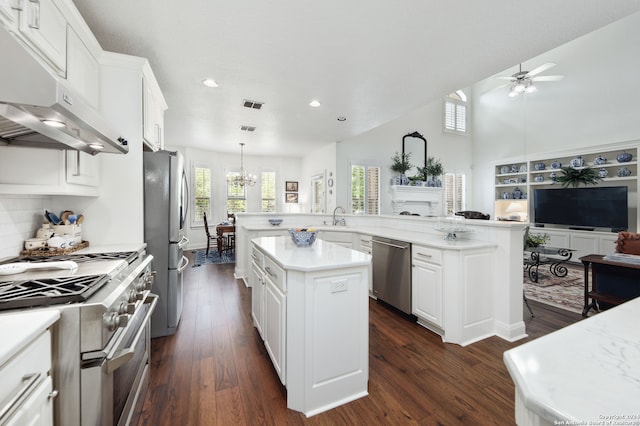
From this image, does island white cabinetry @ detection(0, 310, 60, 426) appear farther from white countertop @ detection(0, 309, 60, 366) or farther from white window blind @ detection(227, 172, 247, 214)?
white window blind @ detection(227, 172, 247, 214)

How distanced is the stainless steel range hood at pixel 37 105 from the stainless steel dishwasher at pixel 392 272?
2.65 metres

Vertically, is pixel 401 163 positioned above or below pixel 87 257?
above

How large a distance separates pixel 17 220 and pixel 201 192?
588 cm

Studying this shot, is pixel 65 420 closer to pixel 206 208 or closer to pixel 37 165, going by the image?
pixel 37 165

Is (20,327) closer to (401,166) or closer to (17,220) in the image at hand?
(17,220)

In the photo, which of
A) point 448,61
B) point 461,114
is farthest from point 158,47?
point 461,114

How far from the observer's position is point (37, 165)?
1548 mm

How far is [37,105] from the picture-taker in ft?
2.92

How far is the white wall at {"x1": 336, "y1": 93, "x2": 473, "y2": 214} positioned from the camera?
251 inches

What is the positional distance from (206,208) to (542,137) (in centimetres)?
909

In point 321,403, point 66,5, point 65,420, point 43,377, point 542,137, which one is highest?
point 542,137

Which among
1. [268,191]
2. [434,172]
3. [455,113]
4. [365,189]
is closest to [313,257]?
[365,189]

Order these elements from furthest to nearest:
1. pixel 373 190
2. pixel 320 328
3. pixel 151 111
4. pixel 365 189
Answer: pixel 373 190 < pixel 365 189 < pixel 151 111 < pixel 320 328

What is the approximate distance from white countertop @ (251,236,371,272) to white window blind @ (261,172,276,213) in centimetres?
601
